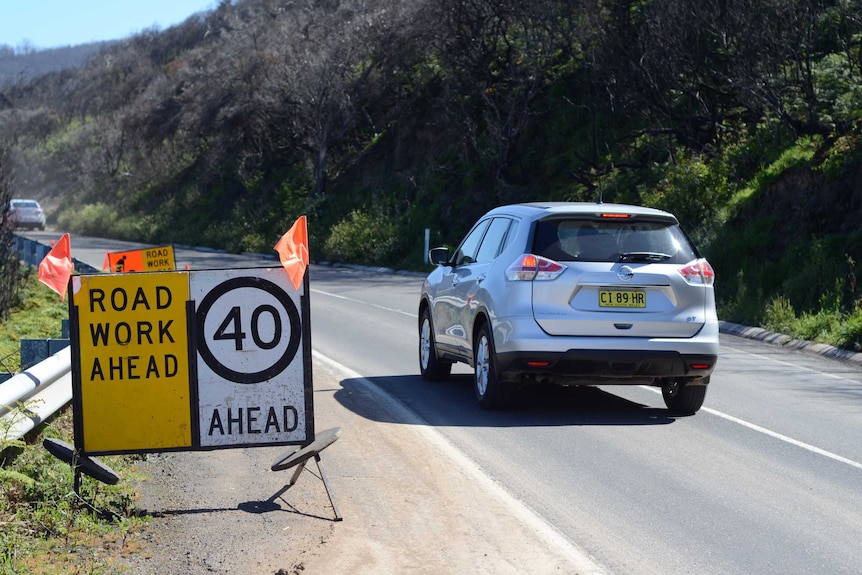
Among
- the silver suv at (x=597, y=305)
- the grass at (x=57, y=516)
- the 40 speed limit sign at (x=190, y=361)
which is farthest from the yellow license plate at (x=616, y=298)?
the grass at (x=57, y=516)

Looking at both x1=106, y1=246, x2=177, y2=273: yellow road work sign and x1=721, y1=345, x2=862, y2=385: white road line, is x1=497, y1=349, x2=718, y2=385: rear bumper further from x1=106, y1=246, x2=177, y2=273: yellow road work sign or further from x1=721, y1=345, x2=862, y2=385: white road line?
x1=106, y1=246, x2=177, y2=273: yellow road work sign

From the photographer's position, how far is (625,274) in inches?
388

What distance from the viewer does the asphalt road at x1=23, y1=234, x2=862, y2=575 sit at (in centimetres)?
631

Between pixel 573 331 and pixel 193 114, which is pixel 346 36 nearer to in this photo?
pixel 193 114

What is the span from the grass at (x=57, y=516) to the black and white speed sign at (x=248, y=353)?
708mm

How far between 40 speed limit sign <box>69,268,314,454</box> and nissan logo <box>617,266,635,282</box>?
12.1 ft

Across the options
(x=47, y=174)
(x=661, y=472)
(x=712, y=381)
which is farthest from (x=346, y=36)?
(x=47, y=174)

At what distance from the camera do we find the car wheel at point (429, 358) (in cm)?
1220

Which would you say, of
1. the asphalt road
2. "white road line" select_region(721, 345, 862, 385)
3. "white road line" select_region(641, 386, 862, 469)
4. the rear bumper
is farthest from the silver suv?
"white road line" select_region(721, 345, 862, 385)

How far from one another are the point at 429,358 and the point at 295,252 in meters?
5.48

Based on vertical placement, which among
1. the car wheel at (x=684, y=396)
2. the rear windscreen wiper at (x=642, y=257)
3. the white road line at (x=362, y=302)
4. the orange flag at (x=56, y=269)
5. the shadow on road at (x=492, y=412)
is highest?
the rear windscreen wiper at (x=642, y=257)

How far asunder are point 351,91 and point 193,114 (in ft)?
47.7

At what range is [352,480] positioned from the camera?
25.4 feet

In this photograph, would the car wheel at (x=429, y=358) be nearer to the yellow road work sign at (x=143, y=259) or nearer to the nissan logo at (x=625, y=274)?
the nissan logo at (x=625, y=274)
